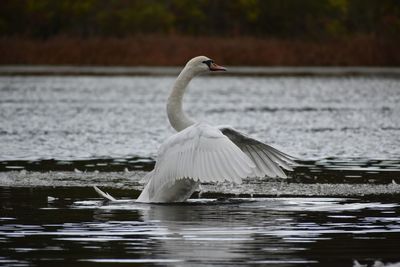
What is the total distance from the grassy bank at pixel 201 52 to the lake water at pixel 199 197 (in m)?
23.3

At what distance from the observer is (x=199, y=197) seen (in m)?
12.6

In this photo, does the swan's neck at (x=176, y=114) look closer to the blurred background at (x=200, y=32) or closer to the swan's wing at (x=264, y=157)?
the swan's wing at (x=264, y=157)

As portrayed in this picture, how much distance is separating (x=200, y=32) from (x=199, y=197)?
57.7 m

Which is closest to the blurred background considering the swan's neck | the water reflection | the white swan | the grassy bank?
the grassy bank

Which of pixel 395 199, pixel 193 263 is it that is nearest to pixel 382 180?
pixel 395 199

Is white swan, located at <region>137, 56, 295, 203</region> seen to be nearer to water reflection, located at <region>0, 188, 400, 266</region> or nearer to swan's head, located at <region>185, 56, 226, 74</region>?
swan's head, located at <region>185, 56, 226, 74</region>

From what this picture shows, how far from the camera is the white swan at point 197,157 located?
1079cm

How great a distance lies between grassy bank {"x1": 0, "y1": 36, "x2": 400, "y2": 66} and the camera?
53281 millimetres

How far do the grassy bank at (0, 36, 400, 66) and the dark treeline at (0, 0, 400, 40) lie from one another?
9.66 m

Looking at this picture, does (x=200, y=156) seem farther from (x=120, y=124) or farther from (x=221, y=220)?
(x=120, y=124)

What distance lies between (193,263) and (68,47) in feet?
159

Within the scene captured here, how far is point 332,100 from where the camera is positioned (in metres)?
35.2

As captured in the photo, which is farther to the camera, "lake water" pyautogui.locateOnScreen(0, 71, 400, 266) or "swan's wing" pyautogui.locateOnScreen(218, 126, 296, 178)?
"swan's wing" pyautogui.locateOnScreen(218, 126, 296, 178)

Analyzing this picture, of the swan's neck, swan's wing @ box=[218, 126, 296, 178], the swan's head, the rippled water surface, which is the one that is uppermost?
the swan's head
